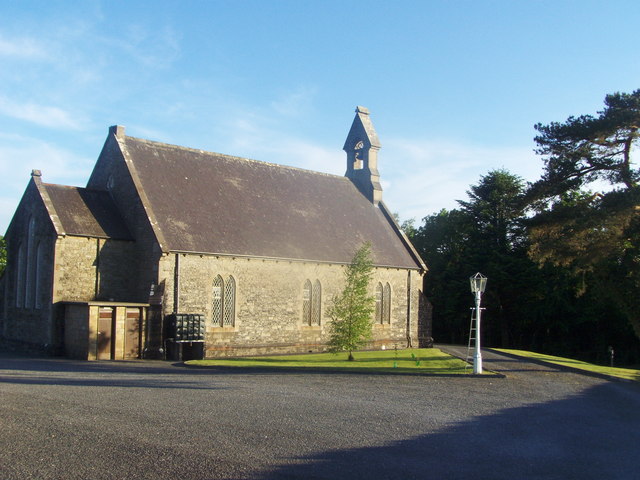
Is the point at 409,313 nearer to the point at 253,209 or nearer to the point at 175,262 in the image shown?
the point at 253,209

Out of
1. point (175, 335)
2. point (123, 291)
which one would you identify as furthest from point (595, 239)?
point (123, 291)

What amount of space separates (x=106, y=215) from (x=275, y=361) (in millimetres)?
11564

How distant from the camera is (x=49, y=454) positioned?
32.6 ft

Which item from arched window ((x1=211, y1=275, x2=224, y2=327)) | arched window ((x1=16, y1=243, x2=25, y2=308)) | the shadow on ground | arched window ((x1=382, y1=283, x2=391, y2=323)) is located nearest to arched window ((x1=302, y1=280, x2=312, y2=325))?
arched window ((x1=211, y1=275, x2=224, y2=327))

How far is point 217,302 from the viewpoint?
3177 cm

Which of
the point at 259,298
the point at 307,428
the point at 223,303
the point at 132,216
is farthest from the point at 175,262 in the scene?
the point at 307,428

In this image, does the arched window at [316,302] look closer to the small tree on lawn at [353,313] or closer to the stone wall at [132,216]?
the small tree on lawn at [353,313]

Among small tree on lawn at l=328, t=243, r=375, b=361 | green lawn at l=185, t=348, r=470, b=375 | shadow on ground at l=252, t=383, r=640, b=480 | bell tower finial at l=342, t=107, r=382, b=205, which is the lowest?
green lawn at l=185, t=348, r=470, b=375

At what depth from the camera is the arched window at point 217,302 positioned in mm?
31656

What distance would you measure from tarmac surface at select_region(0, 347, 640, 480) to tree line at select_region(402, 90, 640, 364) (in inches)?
343

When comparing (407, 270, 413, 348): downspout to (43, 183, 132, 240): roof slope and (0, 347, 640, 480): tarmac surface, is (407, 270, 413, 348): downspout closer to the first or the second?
(43, 183, 132, 240): roof slope

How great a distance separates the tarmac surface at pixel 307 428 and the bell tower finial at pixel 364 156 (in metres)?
24.7

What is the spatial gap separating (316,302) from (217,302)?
6609 mm

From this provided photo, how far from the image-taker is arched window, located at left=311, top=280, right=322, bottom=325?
1426 inches
